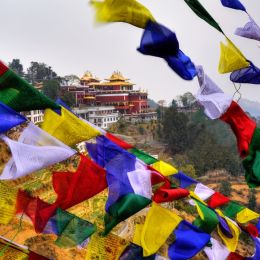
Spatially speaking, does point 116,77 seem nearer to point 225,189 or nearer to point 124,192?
point 225,189

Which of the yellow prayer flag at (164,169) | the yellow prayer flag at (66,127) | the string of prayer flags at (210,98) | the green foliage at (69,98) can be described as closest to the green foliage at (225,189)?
the green foliage at (69,98)

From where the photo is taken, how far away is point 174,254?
11.9ft

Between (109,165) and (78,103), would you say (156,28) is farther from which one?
(78,103)

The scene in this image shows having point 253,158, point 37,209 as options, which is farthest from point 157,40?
point 37,209

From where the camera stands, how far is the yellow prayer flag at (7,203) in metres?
2.91

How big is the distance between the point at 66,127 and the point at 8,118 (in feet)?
1.42

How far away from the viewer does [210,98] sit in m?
3.22

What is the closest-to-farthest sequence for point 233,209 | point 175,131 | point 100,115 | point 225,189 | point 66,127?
point 66,127 < point 233,209 < point 225,189 < point 100,115 < point 175,131

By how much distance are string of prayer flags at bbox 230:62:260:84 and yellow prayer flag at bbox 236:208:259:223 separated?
194cm

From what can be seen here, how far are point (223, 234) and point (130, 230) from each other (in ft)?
23.8

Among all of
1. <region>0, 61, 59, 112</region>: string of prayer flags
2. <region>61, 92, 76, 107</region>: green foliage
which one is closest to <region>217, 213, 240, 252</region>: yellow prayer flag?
<region>0, 61, 59, 112</region>: string of prayer flags

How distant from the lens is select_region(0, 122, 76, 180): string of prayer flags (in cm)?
250

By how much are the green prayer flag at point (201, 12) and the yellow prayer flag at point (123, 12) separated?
33cm

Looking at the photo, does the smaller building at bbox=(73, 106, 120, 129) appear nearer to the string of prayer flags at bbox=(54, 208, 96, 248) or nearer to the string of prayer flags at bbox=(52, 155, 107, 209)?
the string of prayer flags at bbox=(54, 208, 96, 248)
